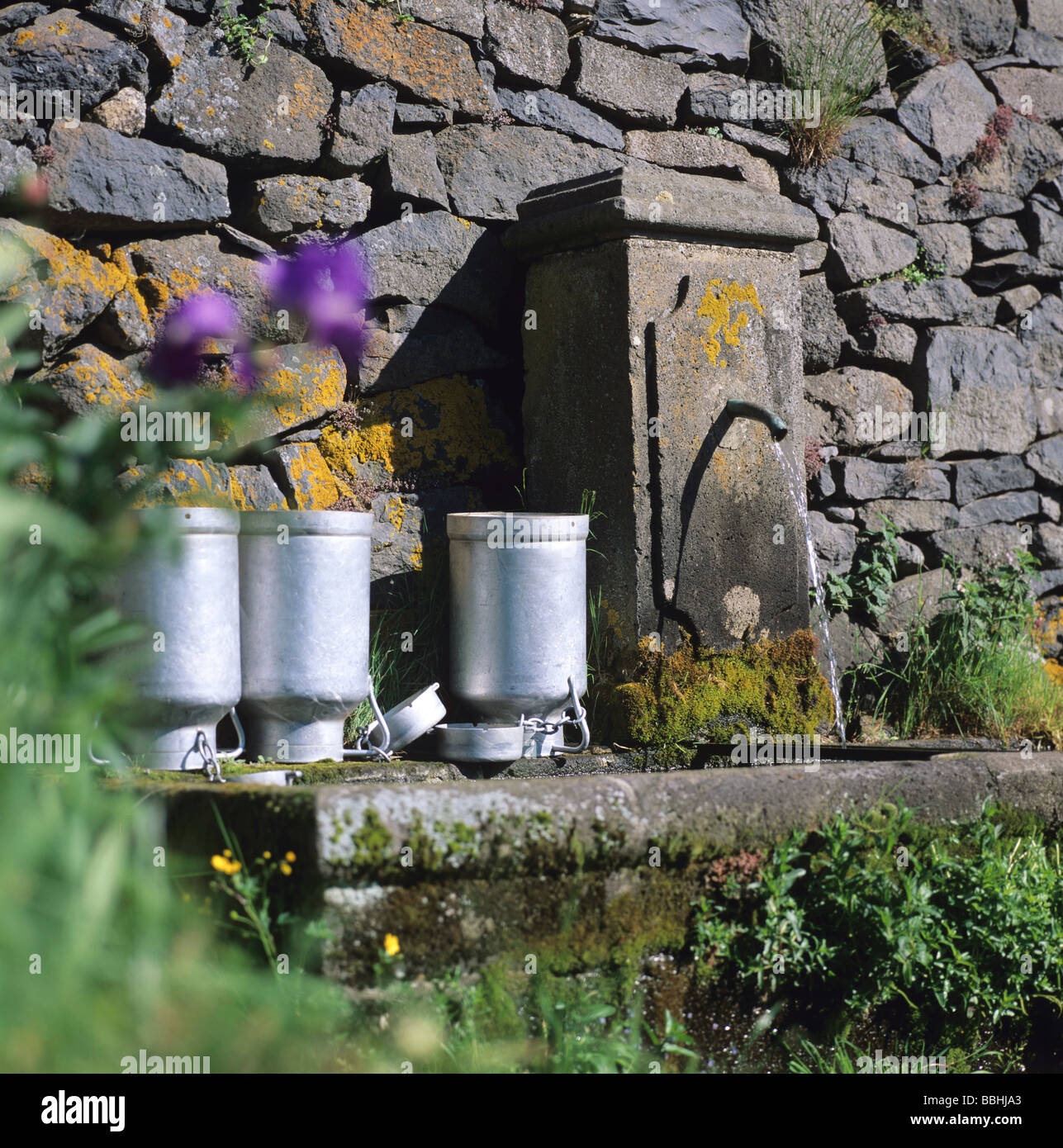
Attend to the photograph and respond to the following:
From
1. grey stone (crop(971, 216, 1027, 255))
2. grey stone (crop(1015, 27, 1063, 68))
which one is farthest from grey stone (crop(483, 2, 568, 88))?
grey stone (crop(1015, 27, 1063, 68))

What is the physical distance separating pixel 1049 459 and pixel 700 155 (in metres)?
1.88

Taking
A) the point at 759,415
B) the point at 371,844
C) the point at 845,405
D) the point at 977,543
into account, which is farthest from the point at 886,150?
the point at 371,844

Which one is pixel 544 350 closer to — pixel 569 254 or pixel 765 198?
pixel 569 254

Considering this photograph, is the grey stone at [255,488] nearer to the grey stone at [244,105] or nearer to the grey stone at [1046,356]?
the grey stone at [244,105]

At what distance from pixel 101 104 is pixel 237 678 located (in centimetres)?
160

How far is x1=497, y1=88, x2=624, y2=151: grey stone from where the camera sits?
3830mm

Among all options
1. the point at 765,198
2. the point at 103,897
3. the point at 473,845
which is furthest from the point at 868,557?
the point at 103,897

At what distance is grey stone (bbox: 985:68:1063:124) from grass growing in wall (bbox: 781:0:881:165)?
74cm

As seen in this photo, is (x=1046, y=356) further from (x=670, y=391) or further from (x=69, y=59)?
(x=69, y=59)

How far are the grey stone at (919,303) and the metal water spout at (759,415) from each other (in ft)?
3.80

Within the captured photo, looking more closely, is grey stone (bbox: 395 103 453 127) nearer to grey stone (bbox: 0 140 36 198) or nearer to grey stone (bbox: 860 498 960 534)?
grey stone (bbox: 0 140 36 198)

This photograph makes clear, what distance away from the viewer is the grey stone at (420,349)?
140 inches

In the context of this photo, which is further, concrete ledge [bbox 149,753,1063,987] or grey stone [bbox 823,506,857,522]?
grey stone [bbox 823,506,857,522]

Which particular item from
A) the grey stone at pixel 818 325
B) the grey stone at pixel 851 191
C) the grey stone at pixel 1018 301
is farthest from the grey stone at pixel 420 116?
the grey stone at pixel 1018 301
